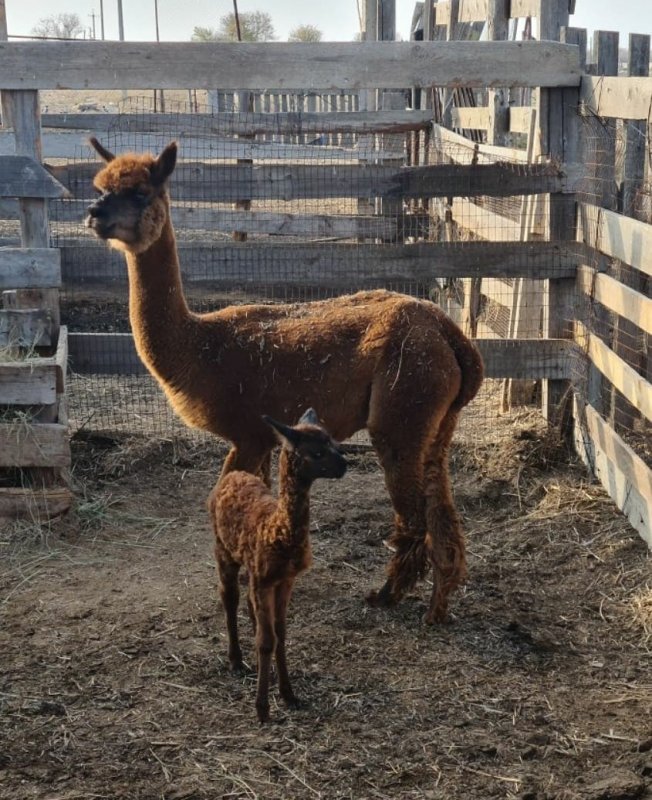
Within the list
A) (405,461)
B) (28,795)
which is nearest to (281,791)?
(28,795)

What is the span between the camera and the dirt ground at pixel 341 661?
367 cm

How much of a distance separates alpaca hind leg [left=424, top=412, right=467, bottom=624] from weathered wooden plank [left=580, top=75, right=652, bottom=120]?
1990 millimetres

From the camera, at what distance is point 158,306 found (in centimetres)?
530

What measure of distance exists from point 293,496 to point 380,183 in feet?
11.3

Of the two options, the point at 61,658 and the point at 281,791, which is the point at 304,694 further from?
the point at 61,658

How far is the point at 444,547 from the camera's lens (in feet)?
16.3

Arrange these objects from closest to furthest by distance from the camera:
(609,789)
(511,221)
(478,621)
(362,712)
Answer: (609,789), (362,712), (478,621), (511,221)

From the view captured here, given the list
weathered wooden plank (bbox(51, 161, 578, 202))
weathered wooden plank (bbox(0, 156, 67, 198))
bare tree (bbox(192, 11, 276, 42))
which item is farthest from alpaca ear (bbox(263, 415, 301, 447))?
bare tree (bbox(192, 11, 276, 42))

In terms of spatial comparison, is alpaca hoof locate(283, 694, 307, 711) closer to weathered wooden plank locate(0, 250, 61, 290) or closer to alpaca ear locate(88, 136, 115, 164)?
alpaca ear locate(88, 136, 115, 164)

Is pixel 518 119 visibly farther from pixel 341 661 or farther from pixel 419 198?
pixel 341 661

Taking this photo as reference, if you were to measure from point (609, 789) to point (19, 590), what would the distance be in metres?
3.13

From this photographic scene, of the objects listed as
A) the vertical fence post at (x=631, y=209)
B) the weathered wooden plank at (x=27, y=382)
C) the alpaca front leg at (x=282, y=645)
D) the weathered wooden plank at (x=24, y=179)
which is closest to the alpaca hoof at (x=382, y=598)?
the alpaca front leg at (x=282, y=645)

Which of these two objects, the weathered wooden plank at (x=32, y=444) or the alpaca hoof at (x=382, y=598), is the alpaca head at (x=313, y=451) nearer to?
the alpaca hoof at (x=382, y=598)

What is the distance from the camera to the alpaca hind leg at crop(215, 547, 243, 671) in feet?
14.4
